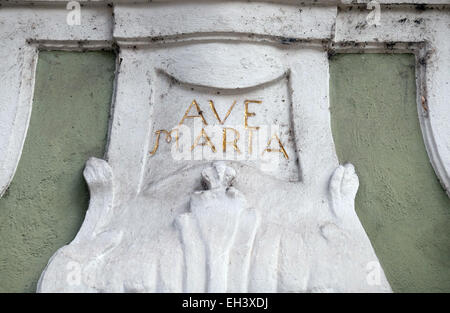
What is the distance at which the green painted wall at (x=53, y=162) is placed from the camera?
2.52m

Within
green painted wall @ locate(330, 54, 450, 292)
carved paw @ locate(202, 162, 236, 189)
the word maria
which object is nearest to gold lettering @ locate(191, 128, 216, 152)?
the word maria

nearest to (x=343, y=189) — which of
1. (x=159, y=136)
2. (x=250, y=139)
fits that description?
(x=250, y=139)

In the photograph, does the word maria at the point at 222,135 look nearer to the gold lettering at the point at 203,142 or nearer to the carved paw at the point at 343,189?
the gold lettering at the point at 203,142

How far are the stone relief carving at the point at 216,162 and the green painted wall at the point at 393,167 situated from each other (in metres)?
0.07

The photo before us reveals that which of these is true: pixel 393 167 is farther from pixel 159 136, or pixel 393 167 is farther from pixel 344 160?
pixel 159 136

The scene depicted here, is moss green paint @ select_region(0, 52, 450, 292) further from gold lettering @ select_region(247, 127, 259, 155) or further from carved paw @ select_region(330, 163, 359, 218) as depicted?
gold lettering @ select_region(247, 127, 259, 155)

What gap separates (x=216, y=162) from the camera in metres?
2.51

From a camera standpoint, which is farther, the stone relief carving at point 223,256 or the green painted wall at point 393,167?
the green painted wall at point 393,167

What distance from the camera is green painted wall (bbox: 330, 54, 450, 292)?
2.51 m

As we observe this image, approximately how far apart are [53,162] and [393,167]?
1.38m

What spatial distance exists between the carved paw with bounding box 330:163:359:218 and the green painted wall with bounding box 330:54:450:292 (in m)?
0.08

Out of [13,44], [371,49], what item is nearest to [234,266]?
[371,49]

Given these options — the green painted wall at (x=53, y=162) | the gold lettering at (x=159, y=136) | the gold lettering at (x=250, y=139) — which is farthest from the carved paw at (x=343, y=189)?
the green painted wall at (x=53, y=162)

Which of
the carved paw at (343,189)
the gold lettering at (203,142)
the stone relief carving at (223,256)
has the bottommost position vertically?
the stone relief carving at (223,256)
